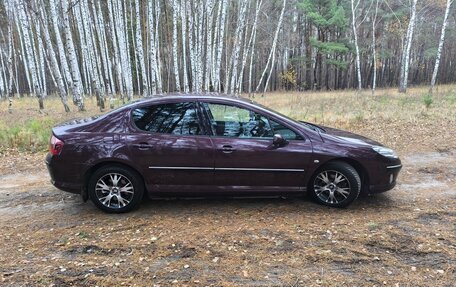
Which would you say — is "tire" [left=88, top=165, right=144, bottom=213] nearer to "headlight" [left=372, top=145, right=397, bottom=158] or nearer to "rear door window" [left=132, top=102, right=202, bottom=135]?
"rear door window" [left=132, top=102, right=202, bottom=135]

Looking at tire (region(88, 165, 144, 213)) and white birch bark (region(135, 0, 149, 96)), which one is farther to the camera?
white birch bark (region(135, 0, 149, 96))

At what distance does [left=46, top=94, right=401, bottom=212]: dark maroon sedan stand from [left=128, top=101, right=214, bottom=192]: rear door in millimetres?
14

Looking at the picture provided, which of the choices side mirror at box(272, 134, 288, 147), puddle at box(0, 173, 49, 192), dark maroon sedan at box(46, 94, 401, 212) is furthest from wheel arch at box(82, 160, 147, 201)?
puddle at box(0, 173, 49, 192)

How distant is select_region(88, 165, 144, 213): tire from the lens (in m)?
4.94

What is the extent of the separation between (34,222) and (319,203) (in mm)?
4098

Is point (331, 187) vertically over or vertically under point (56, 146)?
under

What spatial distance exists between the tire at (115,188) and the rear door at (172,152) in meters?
0.20

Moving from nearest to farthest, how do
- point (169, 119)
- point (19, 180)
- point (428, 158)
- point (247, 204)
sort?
1. point (169, 119)
2. point (247, 204)
3. point (19, 180)
4. point (428, 158)

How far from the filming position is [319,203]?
5250 millimetres

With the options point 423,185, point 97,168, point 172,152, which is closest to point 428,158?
point 423,185

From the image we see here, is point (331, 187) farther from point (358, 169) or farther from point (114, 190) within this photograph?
point (114, 190)

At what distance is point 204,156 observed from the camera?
4.93 m

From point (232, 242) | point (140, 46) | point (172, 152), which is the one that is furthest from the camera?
point (140, 46)

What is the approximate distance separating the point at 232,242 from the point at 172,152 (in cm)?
153
